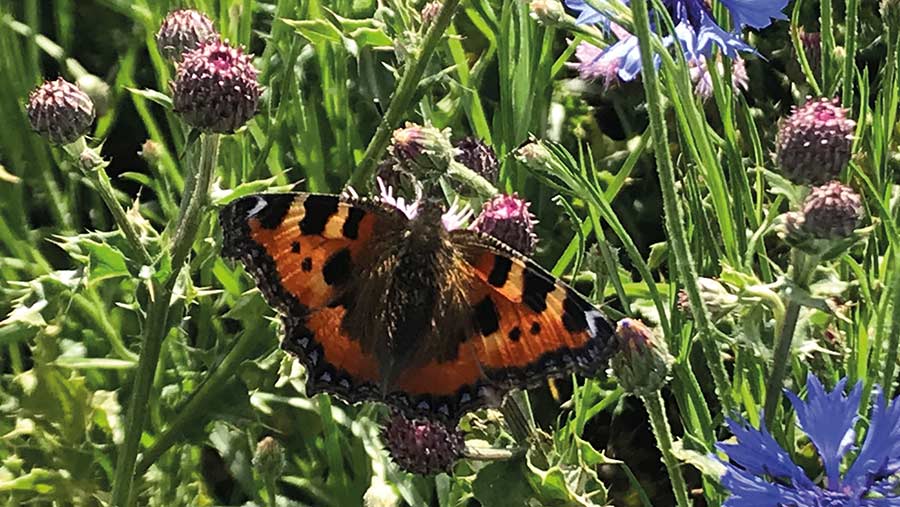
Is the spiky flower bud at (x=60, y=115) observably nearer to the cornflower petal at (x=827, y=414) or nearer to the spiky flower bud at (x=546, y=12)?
the spiky flower bud at (x=546, y=12)

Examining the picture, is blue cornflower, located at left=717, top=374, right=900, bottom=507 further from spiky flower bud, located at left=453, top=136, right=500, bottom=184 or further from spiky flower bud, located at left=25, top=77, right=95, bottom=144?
spiky flower bud, located at left=25, top=77, right=95, bottom=144

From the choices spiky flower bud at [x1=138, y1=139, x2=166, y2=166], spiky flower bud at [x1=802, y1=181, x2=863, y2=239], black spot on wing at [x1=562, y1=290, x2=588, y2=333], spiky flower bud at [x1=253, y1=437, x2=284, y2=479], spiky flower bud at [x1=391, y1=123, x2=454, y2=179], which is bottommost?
spiky flower bud at [x1=253, y1=437, x2=284, y2=479]

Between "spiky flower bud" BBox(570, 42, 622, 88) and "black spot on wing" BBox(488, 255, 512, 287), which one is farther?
"spiky flower bud" BBox(570, 42, 622, 88)

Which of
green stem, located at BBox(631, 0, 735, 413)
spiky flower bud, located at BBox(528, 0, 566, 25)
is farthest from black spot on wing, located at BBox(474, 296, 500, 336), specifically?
spiky flower bud, located at BBox(528, 0, 566, 25)

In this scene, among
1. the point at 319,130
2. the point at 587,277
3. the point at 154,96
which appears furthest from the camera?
the point at 319,130

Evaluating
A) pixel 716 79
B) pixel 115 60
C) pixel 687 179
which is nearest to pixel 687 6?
pixel 716 79

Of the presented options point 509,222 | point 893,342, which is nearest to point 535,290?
point 509,222

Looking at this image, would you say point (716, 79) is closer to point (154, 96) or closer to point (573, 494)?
point (573, 494)
